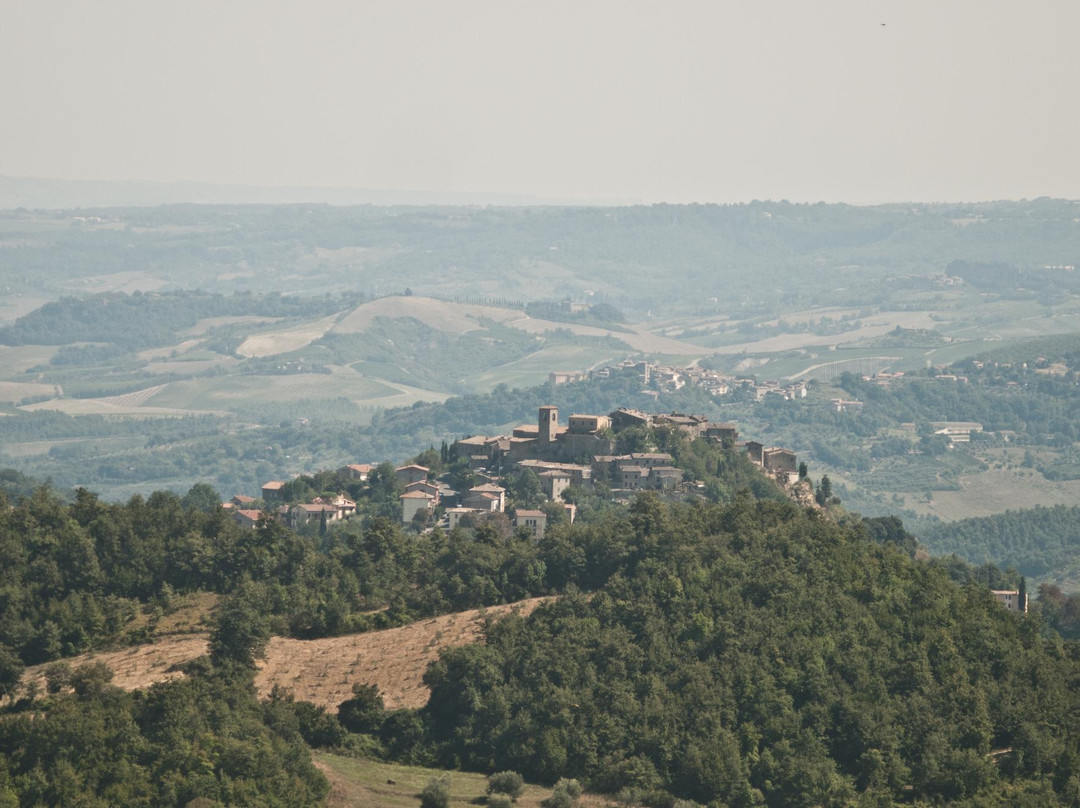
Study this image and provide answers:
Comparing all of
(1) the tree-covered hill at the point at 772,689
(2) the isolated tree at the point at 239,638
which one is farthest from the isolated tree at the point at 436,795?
(2) the isolated tree at the point at 239,638

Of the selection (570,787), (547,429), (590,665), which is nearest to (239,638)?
(590,665)

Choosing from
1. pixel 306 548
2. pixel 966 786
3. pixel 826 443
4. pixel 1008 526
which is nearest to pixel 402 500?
pixel 306 548

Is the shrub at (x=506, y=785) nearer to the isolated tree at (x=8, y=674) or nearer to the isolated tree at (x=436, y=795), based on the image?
the isolated tree at (x=436, y=795)

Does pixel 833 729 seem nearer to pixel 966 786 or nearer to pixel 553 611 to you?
pixel 966 786

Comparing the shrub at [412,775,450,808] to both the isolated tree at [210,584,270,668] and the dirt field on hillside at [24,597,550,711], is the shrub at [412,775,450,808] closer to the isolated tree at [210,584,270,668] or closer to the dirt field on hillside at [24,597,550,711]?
the dirt field on hillside at [24,597,550,711]

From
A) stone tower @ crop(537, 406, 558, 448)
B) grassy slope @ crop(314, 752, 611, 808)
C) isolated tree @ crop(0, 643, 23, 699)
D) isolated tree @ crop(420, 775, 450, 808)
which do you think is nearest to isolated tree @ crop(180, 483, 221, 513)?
stone tower @ crop(537, 406, 558, 448)

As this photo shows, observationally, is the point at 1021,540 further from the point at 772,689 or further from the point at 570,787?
the point at 570,787

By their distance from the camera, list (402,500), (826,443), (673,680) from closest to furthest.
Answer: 1. (673,680)
2. (402,500)
3. (826,443)
